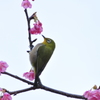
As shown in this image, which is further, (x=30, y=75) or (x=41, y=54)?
(x=41, y=54)

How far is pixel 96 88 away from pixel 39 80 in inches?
26.3

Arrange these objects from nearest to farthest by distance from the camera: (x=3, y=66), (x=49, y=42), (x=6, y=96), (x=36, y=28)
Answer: (x=6, y=96), (x=3, y=66), (x=36, y=28), (x=49, y=42)

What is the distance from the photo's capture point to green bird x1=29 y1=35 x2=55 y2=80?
3.51m

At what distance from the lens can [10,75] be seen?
9.27 feet

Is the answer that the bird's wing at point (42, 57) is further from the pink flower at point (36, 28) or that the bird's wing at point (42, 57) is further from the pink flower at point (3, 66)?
the pink flower at point (3, 66)

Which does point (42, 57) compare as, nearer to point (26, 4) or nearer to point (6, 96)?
point (26, 4)

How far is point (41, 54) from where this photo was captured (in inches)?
154

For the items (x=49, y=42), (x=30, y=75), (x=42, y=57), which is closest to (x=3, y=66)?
(x=30, y=75)

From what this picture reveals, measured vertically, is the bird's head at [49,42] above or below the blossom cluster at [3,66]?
above

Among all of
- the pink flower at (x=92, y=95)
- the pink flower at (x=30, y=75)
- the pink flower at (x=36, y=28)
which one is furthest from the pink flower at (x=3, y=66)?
the pink flower at (x=92, y=95)

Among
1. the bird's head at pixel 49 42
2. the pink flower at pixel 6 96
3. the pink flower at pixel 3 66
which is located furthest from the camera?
the bird's head at pixel 49 42

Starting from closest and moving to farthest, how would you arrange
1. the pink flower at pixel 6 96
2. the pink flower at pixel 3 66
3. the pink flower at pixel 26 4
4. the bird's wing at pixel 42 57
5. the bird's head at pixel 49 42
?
1. the pink flower at pixel 6 96
2. the pink flower at pixel 3 66
3. the bird's wing at pixel 42 57
4. the pink flower at pixel 26 4
5. the bird's head at pixel 49 42

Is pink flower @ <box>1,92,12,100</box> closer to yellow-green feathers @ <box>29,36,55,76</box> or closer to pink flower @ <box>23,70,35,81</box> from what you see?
yellow-green feathers @ <box>29,36,55,76</box>

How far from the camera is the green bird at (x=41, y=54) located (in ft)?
11.5
